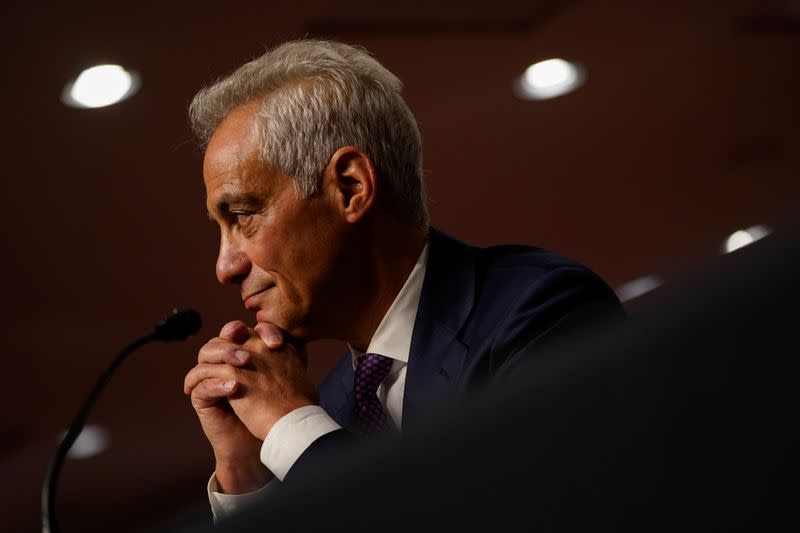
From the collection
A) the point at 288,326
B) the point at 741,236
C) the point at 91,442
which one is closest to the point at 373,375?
Result: the point at 288,326

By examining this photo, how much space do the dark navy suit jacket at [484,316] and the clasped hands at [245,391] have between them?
0.37 ft

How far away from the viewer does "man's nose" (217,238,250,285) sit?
4.07ft

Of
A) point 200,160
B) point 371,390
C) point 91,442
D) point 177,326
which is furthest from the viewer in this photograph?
point 91,442

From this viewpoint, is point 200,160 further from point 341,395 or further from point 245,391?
point 245,391

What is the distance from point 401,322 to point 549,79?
1.98 meters

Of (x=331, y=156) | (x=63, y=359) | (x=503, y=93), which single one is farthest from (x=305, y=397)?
(x=503, y=93)

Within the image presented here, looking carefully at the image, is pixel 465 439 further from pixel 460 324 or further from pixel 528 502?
pixel 460 324

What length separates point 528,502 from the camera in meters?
0.19

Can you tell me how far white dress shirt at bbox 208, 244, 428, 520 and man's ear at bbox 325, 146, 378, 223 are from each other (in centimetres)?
11

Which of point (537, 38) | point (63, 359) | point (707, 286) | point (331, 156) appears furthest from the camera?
point (537, 38)

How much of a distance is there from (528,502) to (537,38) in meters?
2.92

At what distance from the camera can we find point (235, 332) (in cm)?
117

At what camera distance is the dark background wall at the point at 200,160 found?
102 inches

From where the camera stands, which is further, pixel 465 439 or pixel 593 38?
pixel 593 38
